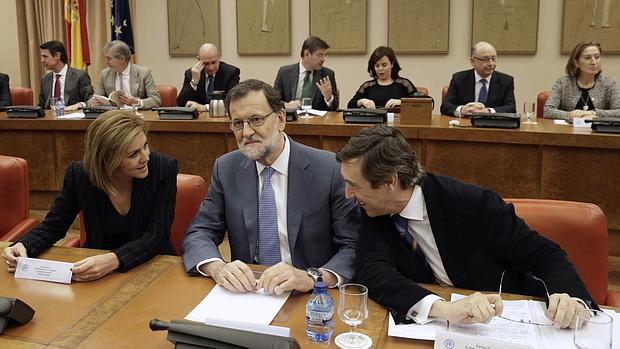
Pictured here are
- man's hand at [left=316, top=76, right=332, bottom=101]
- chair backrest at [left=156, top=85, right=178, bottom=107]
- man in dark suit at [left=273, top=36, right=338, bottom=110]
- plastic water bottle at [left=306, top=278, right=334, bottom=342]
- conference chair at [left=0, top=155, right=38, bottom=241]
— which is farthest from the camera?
chair backrest at [left=156, top=85, right=178, bottom=107]

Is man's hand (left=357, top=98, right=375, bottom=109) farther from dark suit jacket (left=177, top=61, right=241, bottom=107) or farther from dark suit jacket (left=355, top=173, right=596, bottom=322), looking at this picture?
dark suit jacket (left=355, top=173, right=596, bottom=322)

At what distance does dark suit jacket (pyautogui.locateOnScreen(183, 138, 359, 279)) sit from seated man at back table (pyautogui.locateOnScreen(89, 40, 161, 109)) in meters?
3.36

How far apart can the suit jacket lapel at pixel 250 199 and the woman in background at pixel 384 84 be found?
9.94ft

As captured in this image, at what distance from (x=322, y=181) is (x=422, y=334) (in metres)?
0.78

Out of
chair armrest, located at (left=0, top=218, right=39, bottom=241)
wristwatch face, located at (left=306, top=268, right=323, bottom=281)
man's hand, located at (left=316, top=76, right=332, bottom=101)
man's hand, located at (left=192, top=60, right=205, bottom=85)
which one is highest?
man's hand, located at (left=192, top=60, right=205, bottom=85)

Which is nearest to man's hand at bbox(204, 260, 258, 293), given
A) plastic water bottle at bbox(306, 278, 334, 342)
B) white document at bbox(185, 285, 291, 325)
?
white document at bbox(185, 285, 291, 325)

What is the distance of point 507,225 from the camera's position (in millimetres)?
1692

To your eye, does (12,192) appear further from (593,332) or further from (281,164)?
(593,332)

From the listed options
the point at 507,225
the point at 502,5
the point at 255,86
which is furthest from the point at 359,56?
the point at 507,225

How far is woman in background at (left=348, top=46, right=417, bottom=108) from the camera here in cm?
506

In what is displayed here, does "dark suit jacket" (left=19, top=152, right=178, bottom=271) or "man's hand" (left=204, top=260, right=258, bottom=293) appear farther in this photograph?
"dark suit jacket" (left=19, top=152, right=178, bottom=271)

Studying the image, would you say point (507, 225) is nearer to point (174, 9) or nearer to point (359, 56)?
point (359, 56)

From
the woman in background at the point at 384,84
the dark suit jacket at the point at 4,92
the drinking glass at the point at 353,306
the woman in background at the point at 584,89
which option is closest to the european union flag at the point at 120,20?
the dark suit jacket at the point at 4,92

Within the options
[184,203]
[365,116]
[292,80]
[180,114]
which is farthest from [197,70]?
[184,203]
